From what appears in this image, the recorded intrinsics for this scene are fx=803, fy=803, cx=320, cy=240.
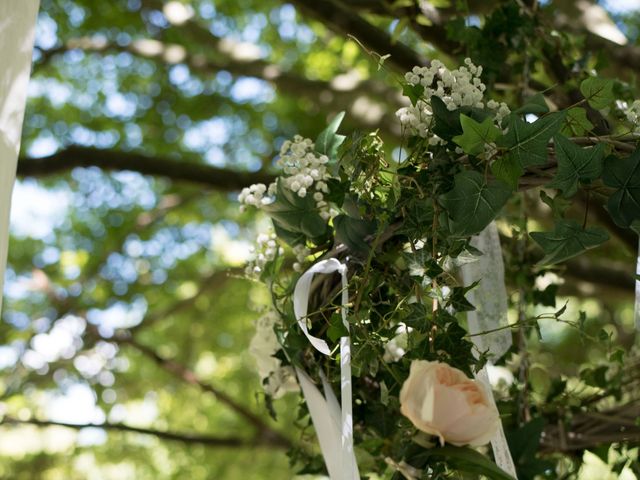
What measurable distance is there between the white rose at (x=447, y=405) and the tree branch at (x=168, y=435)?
114 centimetres

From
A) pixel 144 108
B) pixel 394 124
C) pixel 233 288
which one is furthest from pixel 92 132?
pixel 394 124

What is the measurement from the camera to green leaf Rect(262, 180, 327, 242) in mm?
955

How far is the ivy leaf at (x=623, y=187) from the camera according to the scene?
0.80m

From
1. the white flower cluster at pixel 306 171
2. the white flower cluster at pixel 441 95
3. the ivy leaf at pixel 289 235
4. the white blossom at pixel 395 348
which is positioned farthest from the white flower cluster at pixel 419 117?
the white blossom at pixel 395 348

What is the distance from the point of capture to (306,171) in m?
0.93

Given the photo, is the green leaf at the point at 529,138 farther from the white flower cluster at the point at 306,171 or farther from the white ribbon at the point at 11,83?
the white ribbon at the point at 11,83

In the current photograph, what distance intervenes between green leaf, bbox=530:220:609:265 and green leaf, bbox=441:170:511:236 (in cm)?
5

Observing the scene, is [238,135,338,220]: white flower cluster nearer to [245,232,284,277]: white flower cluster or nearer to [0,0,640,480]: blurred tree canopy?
[245,232,284,277]: white flower cluster

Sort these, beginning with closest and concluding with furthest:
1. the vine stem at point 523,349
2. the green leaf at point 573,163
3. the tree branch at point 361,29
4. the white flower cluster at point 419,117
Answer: the green leaf at point 573,163, the white flower cluster at point 419,117, the vine stem at point 523,349, the tree branch at point 361,29

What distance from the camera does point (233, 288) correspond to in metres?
4.70

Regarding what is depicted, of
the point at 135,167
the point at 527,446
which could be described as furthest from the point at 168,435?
the point at 527,446

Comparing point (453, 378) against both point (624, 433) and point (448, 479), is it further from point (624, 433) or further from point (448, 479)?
point (624, 433)

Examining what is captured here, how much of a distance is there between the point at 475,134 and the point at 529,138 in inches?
2.1

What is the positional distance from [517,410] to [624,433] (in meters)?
0.15
